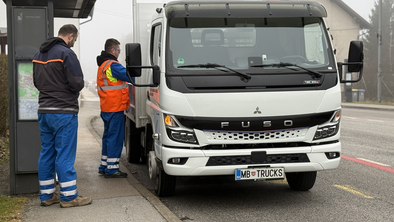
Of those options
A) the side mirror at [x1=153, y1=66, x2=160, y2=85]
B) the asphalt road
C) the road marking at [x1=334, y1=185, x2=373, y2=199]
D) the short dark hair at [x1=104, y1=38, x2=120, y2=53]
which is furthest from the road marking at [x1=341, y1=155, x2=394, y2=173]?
the short dark hair at [x1=104, y1=38, x2=120, y2=53]

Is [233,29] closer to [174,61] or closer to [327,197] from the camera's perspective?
[174,61]

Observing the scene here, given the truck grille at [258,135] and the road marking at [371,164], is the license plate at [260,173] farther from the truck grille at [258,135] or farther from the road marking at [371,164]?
the road marking at [371,164]

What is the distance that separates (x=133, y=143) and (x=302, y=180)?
3.41 m

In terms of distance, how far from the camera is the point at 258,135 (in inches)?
223

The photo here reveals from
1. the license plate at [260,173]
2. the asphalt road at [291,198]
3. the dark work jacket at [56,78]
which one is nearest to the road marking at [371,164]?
the asphalt road at [291,198]

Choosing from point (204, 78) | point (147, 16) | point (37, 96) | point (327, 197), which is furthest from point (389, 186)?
point (37, 96)

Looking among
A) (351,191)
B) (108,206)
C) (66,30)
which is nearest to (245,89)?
(108,206)

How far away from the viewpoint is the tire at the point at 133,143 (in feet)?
29.0

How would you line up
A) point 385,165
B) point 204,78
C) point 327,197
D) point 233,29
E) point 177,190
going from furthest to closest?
point 385,165, point 177,190, point 327,197, point 233,29, point 204,78

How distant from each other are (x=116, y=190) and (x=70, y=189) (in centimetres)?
98

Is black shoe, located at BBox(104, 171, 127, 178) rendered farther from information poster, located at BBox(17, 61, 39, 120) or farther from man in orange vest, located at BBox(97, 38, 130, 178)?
information poster, located at BBox(17, 61, 39, 120)

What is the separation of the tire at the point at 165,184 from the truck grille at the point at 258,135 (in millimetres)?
957

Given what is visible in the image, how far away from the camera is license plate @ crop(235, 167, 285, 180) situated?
18.4 feet

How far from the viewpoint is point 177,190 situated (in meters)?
6.98
